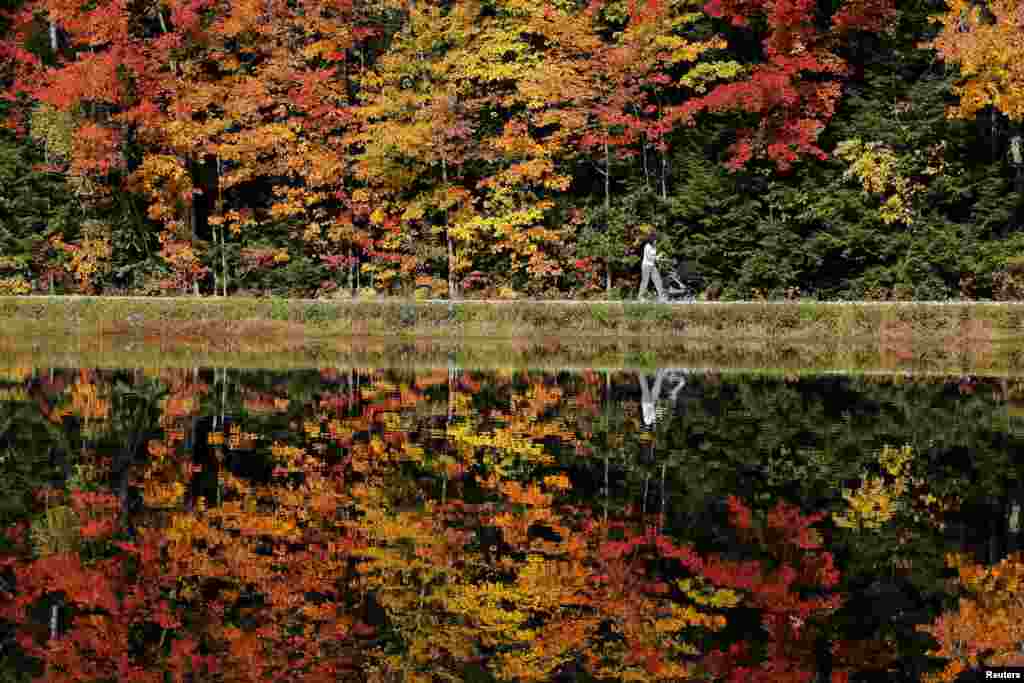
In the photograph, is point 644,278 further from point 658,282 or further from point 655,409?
point 655,409

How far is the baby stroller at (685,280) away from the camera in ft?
88.0

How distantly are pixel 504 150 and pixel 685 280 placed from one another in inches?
207

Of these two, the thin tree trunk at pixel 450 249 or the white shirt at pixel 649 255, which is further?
the thin tree trunk at pixel 450 249

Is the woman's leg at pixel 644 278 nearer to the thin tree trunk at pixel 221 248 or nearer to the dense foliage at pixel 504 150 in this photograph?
the dense foliage at pixel 504 150

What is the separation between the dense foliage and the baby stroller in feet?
1.23

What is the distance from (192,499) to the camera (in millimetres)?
7969

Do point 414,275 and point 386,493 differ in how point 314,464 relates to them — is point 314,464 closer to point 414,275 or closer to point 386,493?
point 386,493

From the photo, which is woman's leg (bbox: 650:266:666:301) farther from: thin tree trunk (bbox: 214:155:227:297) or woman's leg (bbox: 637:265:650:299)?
thin tree trunk (bbox: 214:155:227:297)

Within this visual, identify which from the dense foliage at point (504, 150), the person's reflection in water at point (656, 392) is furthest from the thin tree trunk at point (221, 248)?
the person's reflection in water at point (656, 392)

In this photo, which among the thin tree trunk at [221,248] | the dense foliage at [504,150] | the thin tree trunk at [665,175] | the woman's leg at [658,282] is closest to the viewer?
the woman's leg at [658,282]

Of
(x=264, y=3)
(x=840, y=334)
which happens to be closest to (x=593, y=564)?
(x=840, y=334)

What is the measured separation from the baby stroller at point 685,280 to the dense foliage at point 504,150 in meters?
0.38

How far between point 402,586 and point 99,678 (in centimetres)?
162

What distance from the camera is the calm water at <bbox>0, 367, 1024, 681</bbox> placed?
5.30 meters
